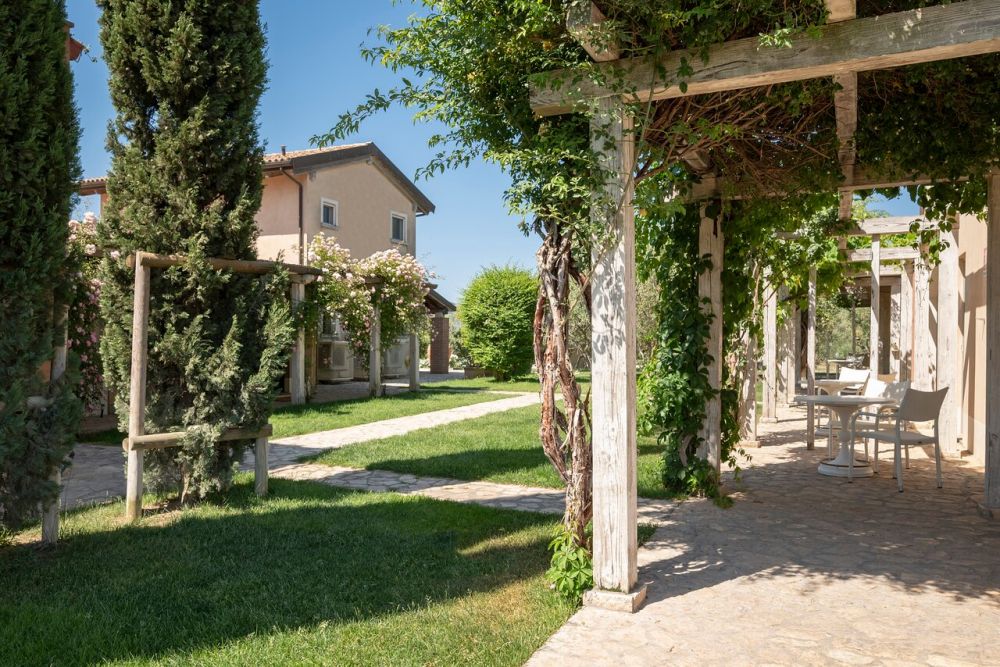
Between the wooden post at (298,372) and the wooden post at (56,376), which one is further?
the wooden post at (298,372)

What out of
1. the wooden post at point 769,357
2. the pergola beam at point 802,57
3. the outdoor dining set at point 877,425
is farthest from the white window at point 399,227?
the pergola beam at point 802,57

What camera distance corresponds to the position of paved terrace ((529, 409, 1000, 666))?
9.67ft

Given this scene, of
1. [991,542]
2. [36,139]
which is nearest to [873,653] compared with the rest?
[991,542]

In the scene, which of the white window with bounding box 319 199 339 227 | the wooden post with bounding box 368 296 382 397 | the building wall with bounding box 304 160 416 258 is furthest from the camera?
the white window with bounding box 319 199 339 227

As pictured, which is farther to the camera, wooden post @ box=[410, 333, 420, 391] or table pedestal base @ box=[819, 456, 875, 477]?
wooden post @ box=[410, 333, 420, 391]

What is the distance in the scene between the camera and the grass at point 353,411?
980 centimetres

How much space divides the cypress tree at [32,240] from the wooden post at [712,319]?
454cm

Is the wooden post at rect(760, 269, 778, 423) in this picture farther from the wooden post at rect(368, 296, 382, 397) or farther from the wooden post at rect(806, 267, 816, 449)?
the wooden post at rect(368, 296, 382, 397)

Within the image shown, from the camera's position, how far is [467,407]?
13289 millimetres

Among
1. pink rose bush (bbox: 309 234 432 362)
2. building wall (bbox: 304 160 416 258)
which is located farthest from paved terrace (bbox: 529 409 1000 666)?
building wall (bbox: 304 160 416 258)

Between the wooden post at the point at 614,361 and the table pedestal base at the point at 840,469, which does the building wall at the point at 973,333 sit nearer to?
the table pedestal base at the point at 840,469

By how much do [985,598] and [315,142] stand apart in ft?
14.6

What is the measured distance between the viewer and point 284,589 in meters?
3.71

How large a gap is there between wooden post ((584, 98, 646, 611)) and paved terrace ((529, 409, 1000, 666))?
0.80 ft
